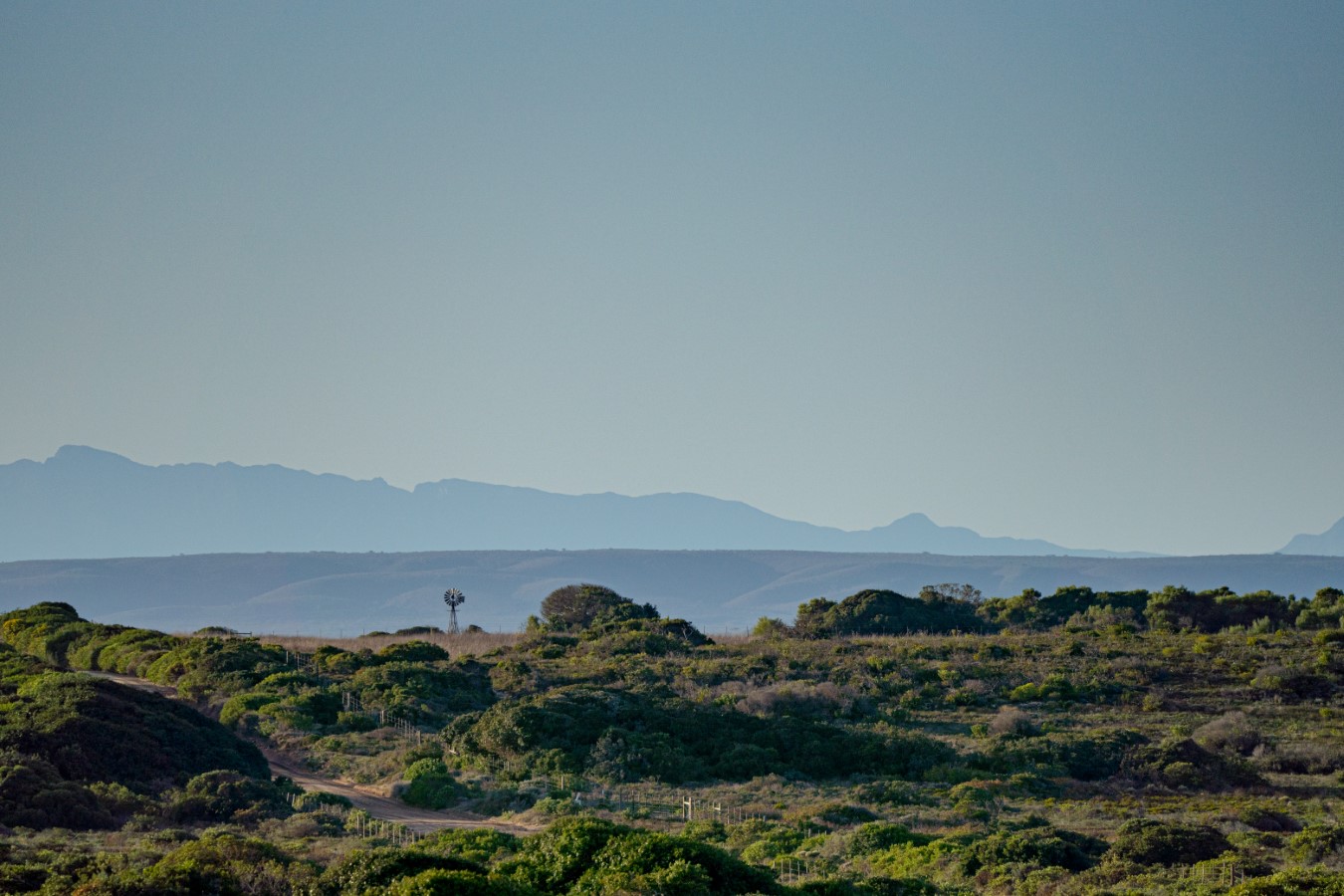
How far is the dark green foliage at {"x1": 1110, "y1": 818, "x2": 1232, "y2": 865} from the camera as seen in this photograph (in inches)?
871

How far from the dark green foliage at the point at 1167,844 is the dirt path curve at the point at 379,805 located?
424 inches

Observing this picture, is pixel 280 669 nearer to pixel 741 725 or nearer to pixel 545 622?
pixel 741 725

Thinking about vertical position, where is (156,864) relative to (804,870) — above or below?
above

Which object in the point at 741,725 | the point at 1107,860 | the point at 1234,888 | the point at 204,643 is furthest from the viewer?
the point at 204,643

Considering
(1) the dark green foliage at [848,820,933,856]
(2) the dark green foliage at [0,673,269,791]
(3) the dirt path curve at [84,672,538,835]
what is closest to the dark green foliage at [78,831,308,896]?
(3) the dirt path curve at [84,672,538,835]

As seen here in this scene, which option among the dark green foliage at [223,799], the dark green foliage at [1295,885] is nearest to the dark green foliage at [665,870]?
the dark green foliage at [1295,885]

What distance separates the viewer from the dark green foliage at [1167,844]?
22.1 m

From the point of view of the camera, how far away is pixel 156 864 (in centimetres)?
1675

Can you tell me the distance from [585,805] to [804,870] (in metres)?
6.94

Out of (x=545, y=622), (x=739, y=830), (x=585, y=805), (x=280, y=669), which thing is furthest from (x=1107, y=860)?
(x=545, y=622)

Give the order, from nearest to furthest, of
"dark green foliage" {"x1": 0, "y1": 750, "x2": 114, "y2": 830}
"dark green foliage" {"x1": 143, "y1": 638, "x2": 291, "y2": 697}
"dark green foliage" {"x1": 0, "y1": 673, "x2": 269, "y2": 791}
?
"dark green foliage" {"x1": 0, "y1": 750, "x2": 114, "y2": 830} < "dark green foliage" {"x1": 0, "y1": 673, "x2": 269, "y2": 791} < "dark green foliage" {"x1": 143, "y1": 638, "x2": 291, "y2": 697}

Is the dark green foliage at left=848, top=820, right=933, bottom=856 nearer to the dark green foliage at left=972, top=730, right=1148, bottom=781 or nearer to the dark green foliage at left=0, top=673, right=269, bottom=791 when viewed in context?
the dark green foliage at left=972, top=730, right=1148, bottom=781

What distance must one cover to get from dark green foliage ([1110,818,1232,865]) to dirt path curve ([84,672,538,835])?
10.8m

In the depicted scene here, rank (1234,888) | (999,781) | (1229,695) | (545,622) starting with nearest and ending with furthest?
1. (1234,888)
2. (999,781)
3. (1229,695)
4. (545,622)
